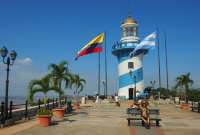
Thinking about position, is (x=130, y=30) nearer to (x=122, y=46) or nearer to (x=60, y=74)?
(x=122, y=46)

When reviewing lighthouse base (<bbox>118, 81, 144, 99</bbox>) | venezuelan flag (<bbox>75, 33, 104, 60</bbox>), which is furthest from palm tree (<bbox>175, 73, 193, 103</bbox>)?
venezuelan flag (<bbox>75, 33, 104, 60</bbox>)

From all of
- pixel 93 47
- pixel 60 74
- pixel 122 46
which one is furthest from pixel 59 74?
pixel 122 46

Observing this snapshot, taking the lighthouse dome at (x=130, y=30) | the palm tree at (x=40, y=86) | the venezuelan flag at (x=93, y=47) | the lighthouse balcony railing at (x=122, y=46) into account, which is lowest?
the palm tree at (x=40, y=86)

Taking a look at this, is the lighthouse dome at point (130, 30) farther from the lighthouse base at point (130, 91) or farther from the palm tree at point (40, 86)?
the palm tree at point (40, 86)

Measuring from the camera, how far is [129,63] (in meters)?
50.3

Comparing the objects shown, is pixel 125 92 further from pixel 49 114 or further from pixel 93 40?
pixel 49 114

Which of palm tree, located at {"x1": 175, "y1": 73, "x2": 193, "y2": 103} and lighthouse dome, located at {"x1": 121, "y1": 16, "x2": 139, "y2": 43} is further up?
lighthouse dome, located at {"x1": 121, "y1": 16, "x2": 139, "y2": 43}

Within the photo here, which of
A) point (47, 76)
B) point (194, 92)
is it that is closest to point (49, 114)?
point (47, 76)

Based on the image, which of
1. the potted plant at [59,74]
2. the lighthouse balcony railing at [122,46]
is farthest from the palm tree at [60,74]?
the lighthouse balcony railing at [122,46]

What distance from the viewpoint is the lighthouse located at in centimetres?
4916

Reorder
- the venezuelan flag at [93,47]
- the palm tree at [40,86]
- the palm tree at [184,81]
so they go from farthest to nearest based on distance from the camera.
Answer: the palm tree at [184,81]
the venezuelan flag at [93,47]
the palm tree at [40,86]

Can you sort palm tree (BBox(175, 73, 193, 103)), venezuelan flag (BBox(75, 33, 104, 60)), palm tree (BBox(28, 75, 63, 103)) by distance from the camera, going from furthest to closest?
palm tree (BBox(175, 73, 193, 103)) → venezuelan flag (BBox(75, 33, 104, 60)) → palm tree (BBox(28, 75, 63, 103))

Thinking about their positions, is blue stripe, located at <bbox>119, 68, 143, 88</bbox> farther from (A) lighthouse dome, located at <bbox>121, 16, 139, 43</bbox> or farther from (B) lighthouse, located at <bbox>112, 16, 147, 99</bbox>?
(A) lighthouse dome, located at <bbox>121, 16, 139, 43</bbox>

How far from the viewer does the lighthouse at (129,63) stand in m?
49.2
